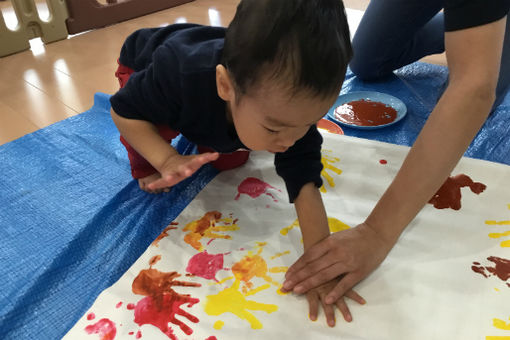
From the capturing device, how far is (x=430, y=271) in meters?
0.71

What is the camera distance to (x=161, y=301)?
0.68 metres

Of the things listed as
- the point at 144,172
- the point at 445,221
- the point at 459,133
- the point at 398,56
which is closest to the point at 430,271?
the point at 445,221

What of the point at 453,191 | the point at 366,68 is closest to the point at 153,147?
the point at 453,191

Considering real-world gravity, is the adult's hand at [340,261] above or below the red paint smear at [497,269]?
above

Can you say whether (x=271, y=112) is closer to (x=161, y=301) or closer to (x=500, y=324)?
(x=161, y=301)

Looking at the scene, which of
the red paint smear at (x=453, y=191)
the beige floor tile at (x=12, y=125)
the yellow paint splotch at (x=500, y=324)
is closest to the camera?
the yellow paint splotch at (x=500, y=324)

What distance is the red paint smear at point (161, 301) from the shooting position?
649 mm

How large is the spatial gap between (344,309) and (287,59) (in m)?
0.39

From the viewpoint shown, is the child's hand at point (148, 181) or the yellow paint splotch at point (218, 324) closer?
the yellow paint splotch at point (218, 324)

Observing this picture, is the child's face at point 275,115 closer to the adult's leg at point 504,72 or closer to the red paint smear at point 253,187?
the red paint smear at point 253,187

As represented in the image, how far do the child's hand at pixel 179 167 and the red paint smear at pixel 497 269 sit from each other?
1.56 feet

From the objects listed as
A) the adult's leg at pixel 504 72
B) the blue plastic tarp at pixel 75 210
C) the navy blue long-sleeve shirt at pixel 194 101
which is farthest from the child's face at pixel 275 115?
the adult's leg at pixel 504 72

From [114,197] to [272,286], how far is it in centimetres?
42

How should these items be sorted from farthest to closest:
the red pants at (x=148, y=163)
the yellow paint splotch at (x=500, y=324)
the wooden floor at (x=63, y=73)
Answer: the wooden floor at (x=63, y=73), the red pants at (x=148, y=163), the yellow paint splotch at (x=500, y=324)
